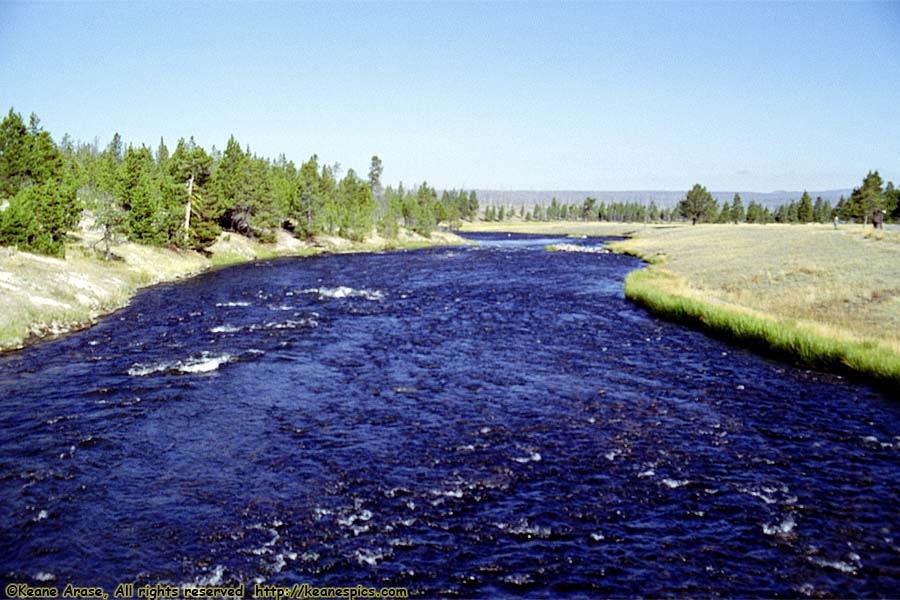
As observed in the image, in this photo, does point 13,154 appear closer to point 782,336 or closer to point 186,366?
point 186,366

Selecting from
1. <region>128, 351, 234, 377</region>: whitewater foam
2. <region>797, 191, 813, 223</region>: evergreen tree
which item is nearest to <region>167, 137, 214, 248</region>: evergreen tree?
<region>128, 351, 234, 377</region>: whitewater foam

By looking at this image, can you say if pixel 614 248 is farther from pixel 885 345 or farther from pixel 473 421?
pixel 473 421

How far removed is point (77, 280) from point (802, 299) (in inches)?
2056

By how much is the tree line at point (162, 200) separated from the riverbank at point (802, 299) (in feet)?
161

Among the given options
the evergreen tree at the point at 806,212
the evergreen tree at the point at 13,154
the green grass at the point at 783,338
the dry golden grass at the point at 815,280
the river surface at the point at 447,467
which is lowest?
the river surface at the point at 447,467

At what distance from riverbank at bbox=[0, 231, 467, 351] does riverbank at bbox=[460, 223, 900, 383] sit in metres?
39.3

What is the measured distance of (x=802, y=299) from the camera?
128 feet

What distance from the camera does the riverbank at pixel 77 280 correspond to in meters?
33.1

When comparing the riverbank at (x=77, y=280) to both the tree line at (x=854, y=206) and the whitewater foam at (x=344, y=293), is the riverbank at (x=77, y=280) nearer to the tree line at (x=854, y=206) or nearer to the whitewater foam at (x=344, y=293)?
the whitewater foam at (x=344, y=293)

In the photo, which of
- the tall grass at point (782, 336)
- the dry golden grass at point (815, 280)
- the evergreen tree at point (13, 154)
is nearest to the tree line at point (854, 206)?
the dry golden grass at point (815, 280)

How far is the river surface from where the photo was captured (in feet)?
42.1

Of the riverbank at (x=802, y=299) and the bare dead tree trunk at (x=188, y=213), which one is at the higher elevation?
the bare dead tree trunk at (x=188, y=213)

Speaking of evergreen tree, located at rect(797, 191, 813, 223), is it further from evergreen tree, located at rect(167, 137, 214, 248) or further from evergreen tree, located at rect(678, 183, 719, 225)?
evergreen tree, located at rect(167, 137, 214, 248)

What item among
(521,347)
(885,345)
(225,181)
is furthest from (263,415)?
(225,181)
